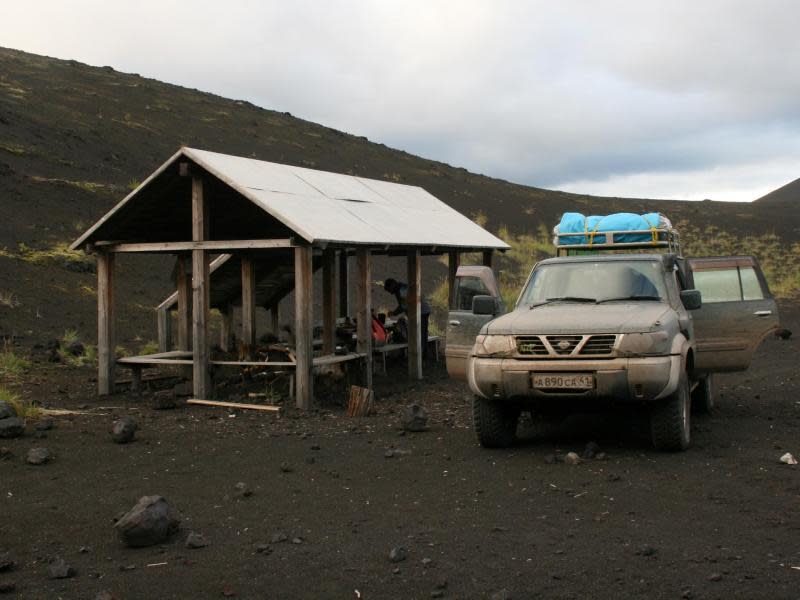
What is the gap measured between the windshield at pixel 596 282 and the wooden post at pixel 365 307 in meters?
4.61

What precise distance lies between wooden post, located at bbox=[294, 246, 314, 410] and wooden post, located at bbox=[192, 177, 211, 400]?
4.96 feet

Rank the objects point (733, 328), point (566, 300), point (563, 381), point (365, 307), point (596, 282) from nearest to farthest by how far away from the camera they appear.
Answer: point (563, 381) → point (566, 300) → point (596, 282) → point (733, 328) → point (365, 307)

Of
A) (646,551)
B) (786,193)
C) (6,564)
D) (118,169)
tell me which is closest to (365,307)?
(6,564)

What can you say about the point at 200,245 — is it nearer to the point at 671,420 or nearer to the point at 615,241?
the point at 615,241

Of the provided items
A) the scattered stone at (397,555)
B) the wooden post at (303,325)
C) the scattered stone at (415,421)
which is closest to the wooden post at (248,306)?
the wooden post at (303,325)

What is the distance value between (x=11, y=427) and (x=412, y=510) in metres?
5.17

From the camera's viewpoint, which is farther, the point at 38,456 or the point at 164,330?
the point at 164,330

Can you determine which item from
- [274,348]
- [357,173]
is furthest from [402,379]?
[357,173]

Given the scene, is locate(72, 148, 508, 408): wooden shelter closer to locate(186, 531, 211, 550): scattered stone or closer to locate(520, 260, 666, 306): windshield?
locate(520, 260, 666, 306): windshield

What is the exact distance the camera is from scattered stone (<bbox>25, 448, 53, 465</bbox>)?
346 inches

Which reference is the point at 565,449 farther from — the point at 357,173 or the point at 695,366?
the point at 357,173

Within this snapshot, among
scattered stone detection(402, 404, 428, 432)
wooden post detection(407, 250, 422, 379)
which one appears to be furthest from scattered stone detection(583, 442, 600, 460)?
wooden post detection(407, 250, 422, 379)

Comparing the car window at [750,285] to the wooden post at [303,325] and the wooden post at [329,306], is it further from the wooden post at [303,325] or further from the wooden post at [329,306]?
the wooden post at [329,306]

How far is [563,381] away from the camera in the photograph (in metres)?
8.09
